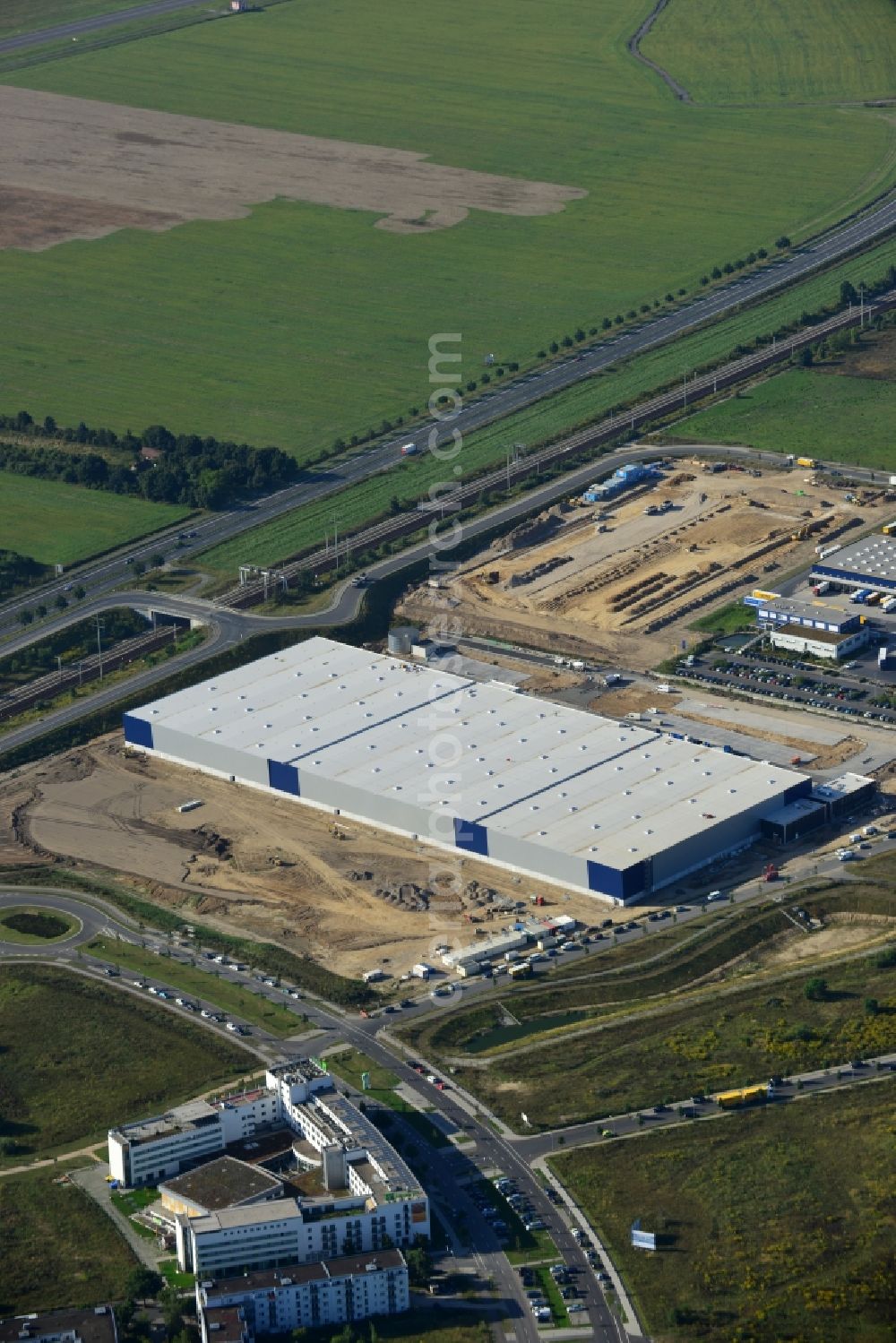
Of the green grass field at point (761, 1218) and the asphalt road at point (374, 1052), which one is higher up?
the green grass field at point (761, 1218)

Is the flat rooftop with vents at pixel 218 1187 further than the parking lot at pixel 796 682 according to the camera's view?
No

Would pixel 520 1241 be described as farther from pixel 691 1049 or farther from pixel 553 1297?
pixel 691 1049

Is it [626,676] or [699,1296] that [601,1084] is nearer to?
[699,1296]

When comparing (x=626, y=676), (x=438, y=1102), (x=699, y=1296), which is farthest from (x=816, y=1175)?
(x=626, y=676)

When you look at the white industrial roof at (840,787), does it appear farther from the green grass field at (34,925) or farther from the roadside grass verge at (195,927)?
the green grass field at (34,925)

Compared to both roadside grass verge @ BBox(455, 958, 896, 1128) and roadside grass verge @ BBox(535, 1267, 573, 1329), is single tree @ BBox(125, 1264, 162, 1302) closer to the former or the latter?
roadside grass verge @ BBox(535, 1267, 573, 1329)

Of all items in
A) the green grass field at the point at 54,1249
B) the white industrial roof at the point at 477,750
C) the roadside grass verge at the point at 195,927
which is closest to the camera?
the green grass field at the point at 54,1249

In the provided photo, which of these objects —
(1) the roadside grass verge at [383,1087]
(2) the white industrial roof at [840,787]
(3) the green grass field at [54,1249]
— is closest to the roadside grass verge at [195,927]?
(1) the roadside grass verge at [383,1087]
